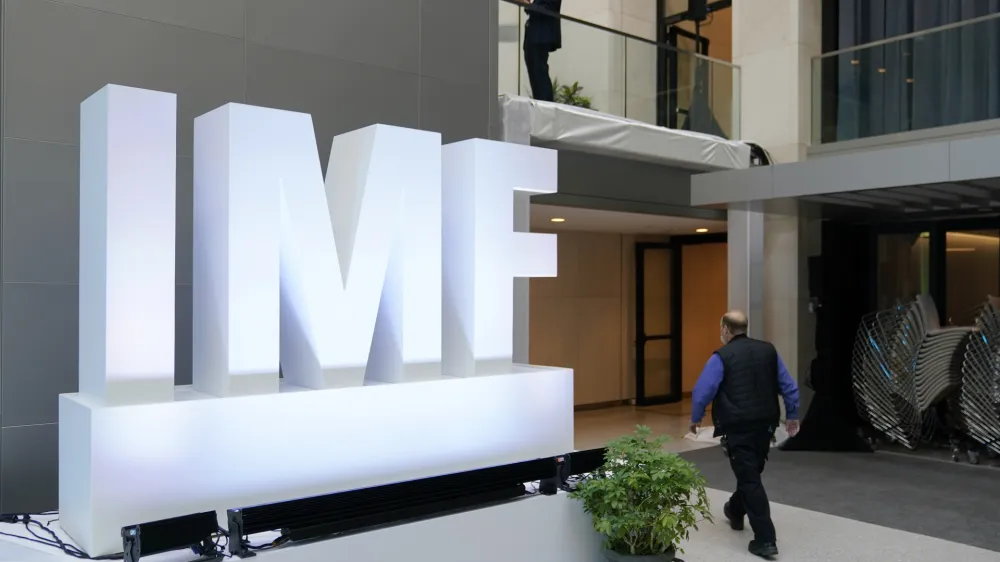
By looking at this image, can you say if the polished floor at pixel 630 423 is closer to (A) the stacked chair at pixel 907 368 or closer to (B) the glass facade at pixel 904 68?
(A) the stacked chair at pixel 907 368

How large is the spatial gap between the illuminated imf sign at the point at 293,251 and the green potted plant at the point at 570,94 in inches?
179

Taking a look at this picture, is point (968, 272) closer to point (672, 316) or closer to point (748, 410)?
point (672, 316)

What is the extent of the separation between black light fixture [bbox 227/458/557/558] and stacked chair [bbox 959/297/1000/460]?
20.7ft

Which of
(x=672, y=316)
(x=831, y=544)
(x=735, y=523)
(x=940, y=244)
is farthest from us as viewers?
(x=672, y=316)

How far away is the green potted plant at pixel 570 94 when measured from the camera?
9055 millimetres

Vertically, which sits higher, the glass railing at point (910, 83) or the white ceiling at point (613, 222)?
the glass railing at point (910, 83)

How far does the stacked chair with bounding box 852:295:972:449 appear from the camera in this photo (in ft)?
30.1

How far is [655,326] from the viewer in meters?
13.9

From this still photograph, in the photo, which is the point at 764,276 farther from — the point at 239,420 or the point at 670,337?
the point at 239,420

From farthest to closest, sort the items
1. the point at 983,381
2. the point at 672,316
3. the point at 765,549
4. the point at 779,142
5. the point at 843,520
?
the point at 672,316 < the point at 779,142 < the point at 983,381 < the point at 843,520 < the point at 765,549

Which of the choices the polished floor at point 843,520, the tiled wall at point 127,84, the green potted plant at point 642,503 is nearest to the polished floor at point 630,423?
the polished floor at point 843,520

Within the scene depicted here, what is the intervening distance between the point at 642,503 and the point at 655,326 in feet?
32.3

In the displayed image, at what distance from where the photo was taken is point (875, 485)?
26.2 feet

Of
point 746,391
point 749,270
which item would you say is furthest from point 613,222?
Result: point 746,391
